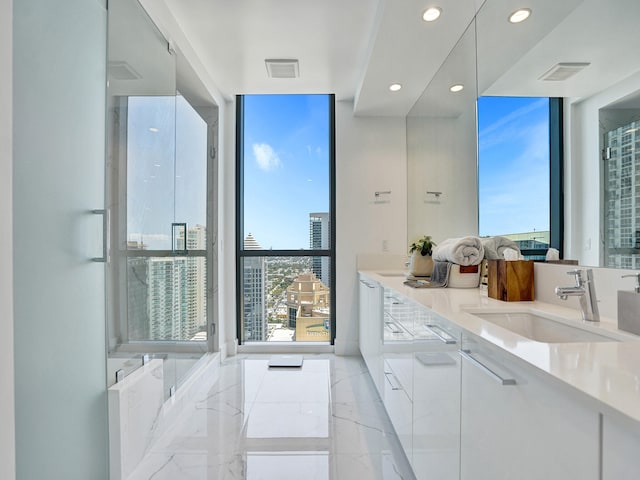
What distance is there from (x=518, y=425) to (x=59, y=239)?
151 centimetres

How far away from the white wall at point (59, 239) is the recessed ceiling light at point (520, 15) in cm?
188

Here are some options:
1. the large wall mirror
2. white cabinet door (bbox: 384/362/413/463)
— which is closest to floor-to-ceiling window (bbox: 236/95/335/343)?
white cabinet door (bbox: 384/362/413/463)

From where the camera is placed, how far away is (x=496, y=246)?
6.50ft

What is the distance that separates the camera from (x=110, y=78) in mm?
1565

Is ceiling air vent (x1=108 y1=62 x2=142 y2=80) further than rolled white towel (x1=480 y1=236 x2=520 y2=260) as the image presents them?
No

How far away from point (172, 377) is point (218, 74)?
2404mm

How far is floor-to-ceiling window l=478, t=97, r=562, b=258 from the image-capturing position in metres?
1.49

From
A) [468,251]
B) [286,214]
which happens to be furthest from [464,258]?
[286,214]

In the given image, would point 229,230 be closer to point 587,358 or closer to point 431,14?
point 431,14

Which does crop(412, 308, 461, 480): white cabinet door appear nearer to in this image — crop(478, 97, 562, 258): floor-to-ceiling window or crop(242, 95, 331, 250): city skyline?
crop(478, 97, 562, 258): floor-to-ceiling window

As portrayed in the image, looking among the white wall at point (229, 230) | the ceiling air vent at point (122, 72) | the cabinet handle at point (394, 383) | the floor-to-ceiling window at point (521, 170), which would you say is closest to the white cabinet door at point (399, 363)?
the cabinet handle at point (394, 383)

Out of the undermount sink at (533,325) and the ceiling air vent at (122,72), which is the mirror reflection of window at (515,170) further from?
the ceiling air vent at (122,72)

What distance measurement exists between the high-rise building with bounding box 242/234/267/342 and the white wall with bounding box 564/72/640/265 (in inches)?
112

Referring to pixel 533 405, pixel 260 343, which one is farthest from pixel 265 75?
pixel 533 405
